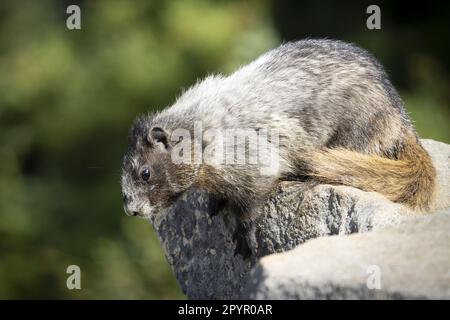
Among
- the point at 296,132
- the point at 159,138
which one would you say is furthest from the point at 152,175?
the point at 296,132

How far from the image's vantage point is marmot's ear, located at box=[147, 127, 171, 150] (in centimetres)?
502

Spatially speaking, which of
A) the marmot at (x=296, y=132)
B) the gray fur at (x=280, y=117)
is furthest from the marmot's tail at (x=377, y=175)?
the gray fur at (x=280, y=117)

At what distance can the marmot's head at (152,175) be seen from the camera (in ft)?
16.3

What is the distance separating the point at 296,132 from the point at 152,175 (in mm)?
877

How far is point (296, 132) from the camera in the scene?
509 centimetres

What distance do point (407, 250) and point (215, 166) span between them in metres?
1.44

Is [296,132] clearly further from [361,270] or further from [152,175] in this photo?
[361,270]

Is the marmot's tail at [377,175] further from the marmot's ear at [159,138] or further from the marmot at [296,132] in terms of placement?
the marmot's ear at [159,138]

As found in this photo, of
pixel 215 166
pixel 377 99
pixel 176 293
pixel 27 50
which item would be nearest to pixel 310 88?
pixel 377 99

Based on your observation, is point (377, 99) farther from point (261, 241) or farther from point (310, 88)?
point (261, 241)

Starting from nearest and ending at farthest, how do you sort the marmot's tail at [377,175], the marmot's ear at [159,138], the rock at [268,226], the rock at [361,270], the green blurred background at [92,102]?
1. the rock at [361,270]
2. the rock at [268,226]
3. the marmot's tail at [377,175]
4. the marmot's ear at [159,138]
5. the green blurred background at [92,102]

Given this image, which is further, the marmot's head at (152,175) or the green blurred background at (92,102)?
the green blurred background at (92,102)

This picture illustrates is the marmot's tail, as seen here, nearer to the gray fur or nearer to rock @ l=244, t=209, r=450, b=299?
the gray fur
